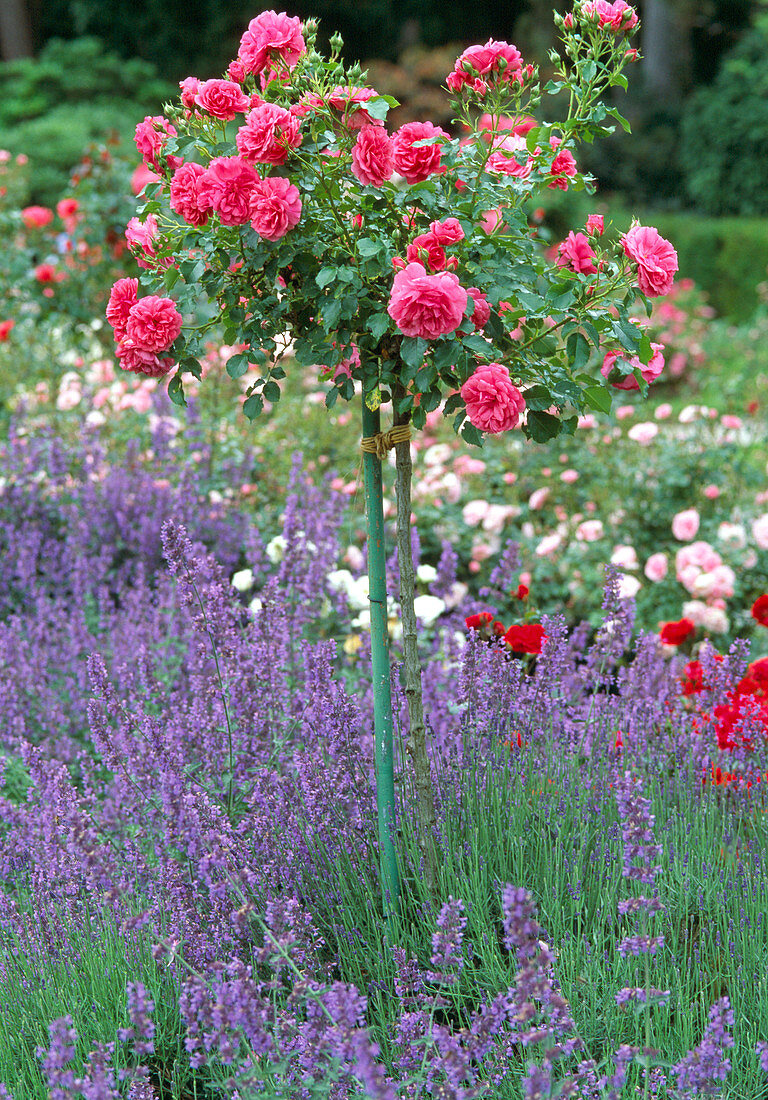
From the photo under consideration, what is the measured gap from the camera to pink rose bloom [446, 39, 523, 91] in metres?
1.91

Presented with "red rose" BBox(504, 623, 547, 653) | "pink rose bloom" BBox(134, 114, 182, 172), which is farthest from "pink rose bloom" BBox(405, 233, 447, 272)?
"red rose" BBox(504, 623, 547, 653)

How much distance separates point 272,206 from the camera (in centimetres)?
178

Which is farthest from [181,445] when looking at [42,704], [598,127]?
[598,127]

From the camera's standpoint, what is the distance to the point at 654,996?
146 centimetres

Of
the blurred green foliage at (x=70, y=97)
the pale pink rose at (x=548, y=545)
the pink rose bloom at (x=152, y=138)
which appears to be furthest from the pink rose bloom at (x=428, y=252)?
the blurred green foliage at (x=70, y=97)

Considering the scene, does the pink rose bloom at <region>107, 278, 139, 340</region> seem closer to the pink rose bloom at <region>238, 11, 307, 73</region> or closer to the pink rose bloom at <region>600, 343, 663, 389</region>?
the pink rose bloom at <region>238, 11, 307, 73</region>

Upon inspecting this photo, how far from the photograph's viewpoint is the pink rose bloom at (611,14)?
1.90 m

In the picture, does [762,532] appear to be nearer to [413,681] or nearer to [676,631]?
[676,631]

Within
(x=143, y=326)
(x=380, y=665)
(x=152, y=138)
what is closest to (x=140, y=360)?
(x=143, y=326)

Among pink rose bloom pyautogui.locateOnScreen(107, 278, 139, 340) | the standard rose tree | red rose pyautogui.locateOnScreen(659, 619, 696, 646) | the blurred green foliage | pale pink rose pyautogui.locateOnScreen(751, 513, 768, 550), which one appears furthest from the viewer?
the blurred green foliage

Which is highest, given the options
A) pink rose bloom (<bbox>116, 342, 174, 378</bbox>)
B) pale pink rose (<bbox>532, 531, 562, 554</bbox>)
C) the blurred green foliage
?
the blurred green foliage

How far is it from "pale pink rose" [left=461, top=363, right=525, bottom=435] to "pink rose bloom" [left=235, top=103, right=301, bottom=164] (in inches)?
19.8

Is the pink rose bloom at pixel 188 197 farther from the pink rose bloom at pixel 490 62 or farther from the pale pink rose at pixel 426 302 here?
the pink rose bloom at pixel 490 62

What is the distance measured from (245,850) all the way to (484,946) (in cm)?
52
